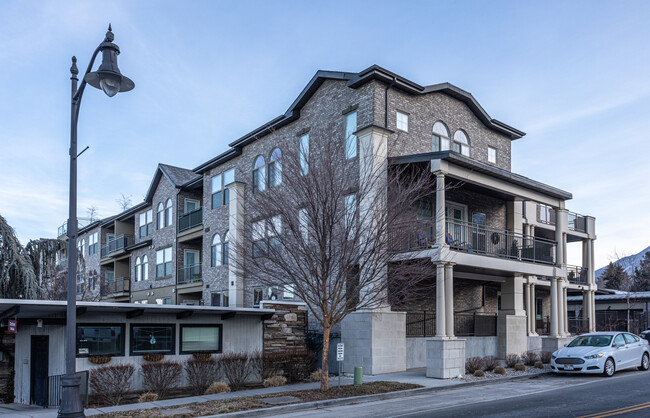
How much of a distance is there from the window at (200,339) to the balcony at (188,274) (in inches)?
549

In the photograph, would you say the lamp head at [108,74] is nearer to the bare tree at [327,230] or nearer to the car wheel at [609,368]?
the bare tree at [327,230]

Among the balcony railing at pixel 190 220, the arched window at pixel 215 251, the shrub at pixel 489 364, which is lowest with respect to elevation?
the shrub at pixel 489 364

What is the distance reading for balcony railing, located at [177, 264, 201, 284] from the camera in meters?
33.4

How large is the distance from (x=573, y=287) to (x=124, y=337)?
22.3 m

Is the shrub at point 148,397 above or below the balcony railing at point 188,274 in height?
below

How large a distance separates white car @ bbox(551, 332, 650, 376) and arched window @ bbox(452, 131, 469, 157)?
8920 mm

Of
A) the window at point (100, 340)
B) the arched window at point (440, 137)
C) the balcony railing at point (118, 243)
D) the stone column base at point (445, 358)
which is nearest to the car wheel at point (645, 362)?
the stone column base at point (445, 358)

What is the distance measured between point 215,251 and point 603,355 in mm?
19008

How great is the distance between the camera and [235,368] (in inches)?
726

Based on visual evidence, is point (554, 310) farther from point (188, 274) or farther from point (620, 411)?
point (188, 274)

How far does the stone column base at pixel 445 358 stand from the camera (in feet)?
60.1

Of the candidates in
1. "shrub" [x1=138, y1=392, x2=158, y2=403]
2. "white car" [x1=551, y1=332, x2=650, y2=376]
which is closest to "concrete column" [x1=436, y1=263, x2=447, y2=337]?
"white car" [x1=551, y1=332, x2=650, y2=376]

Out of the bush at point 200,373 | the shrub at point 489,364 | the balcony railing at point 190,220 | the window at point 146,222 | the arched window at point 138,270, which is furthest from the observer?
the arched window at point 138,270

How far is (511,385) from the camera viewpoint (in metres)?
17.5
